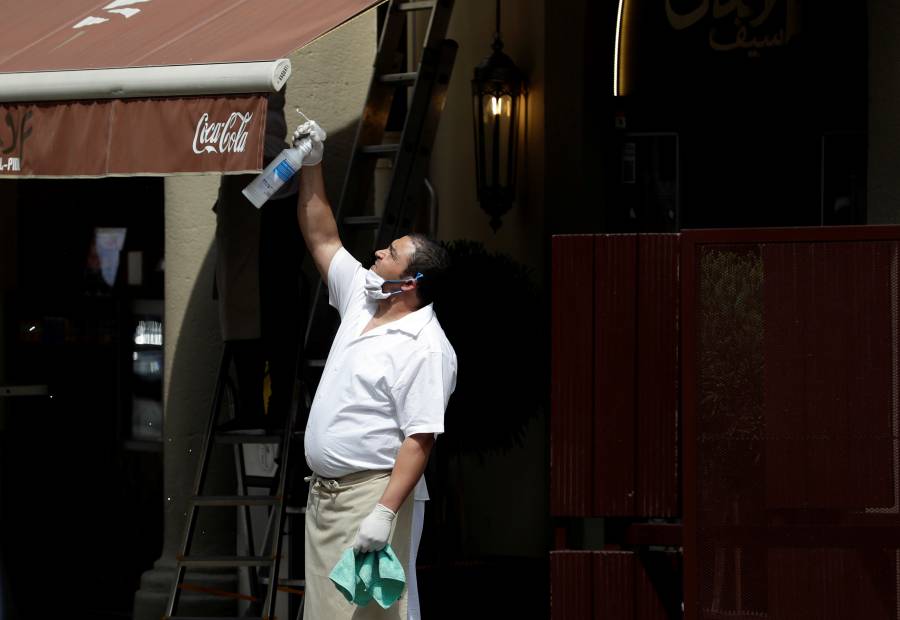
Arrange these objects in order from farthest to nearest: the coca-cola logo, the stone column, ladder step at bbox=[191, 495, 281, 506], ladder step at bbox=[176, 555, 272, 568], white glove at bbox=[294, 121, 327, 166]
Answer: the stone column, ladder step at bbox=[191, 495, 281, 506], ladder step at bbox=[176, 555, 272, 568], white glove at bbox=[294, 121, 327, 166], the coca-cola logo

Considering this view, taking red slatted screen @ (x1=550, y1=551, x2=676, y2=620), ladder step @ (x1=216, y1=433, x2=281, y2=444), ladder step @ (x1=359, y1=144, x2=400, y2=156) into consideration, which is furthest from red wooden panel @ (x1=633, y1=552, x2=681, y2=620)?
ladder step @ (x1=359, y1=144, x2=400, y2=156)

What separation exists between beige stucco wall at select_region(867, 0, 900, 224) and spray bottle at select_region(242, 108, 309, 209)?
2.46 meters

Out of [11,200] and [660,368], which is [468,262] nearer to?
[11,200]

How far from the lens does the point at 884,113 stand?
20.9 feet

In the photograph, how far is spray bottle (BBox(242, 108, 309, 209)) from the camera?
217 inches

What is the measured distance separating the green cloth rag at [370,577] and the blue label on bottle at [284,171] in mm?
1452

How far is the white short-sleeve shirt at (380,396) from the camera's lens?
5070mm

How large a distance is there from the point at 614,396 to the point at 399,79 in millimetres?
2733

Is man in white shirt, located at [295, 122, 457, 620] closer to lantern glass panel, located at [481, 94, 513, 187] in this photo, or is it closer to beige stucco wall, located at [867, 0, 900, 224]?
beige stucco wall, located at [867, 0, 900, 224]

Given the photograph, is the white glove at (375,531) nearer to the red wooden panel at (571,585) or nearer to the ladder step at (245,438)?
the red wooden panel at (571,585)

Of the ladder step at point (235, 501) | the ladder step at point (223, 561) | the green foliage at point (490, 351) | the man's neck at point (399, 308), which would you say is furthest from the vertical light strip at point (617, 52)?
the man's neck at point (399, 308)

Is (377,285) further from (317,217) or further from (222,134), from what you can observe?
(222,134)

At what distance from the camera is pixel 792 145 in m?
8.86

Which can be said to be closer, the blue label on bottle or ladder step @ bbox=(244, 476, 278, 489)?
the blue label on bottle
